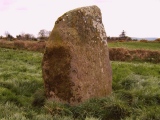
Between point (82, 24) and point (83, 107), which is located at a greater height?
point (82, 24)

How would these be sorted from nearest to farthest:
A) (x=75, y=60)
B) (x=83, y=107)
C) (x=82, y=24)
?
(x=83, y=107), (x=75, y=60), (x=82, y=24)

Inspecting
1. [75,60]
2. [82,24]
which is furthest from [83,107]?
[82,24]

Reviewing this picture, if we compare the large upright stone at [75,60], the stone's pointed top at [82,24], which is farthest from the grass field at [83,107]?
the stone's pointed top at [82,24]

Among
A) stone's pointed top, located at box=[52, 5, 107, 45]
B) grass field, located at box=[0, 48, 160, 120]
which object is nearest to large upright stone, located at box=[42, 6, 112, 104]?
stone's pointed top, located at box=[52, 5, 107, 45]

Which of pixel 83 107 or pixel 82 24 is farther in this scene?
pixel 82 24

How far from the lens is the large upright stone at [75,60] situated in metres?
8.57

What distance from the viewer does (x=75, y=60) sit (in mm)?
A: 8656

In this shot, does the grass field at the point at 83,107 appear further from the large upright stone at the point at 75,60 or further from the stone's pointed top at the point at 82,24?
the stone's pointed top at the point at 82,24

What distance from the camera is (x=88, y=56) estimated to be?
911 cm

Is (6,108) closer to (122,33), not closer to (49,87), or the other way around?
(49,87)

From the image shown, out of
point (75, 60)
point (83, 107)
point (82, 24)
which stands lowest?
point (83, 107)

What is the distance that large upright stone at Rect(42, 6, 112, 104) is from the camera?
8.57m

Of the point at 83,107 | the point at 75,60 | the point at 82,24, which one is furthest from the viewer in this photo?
the point at 82,24

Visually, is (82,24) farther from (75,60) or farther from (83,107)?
(83,107)
